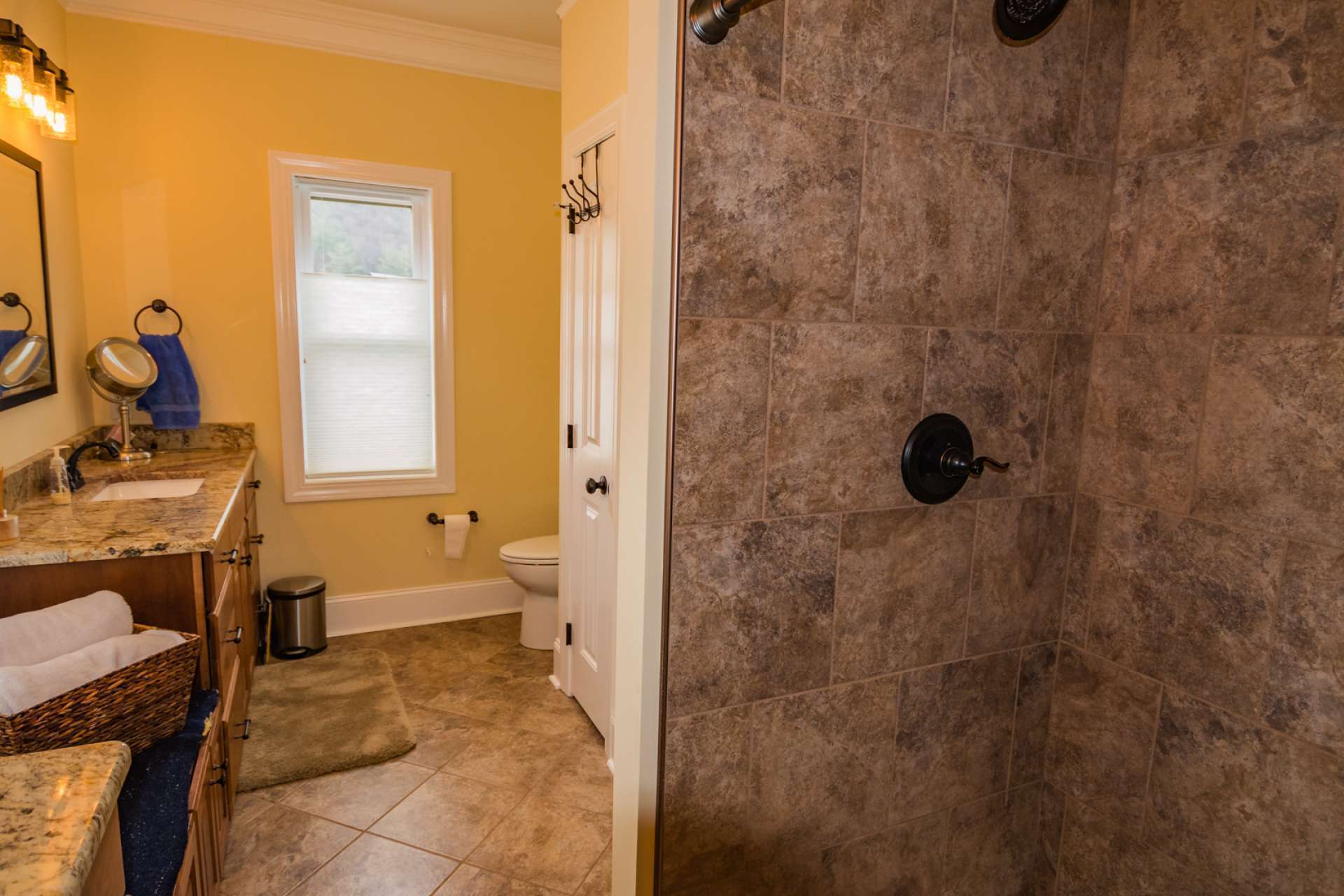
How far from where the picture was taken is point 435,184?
11.5 ft

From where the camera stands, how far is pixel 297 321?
337cm

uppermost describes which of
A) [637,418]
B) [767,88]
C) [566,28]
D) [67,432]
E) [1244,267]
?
[566,28]

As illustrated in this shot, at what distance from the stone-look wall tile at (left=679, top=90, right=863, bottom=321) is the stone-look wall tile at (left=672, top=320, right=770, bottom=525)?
4 cm

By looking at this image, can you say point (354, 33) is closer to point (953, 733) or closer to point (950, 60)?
point (950, 60)

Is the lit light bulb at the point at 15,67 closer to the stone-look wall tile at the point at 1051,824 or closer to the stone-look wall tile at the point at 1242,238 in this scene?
the stone-look wall tile at the point at 1242,238

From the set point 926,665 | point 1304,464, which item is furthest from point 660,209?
point 1304,464

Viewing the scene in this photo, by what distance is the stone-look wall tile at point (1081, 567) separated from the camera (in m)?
1.50

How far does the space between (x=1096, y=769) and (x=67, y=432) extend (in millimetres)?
3350

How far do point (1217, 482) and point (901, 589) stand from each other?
569 mm

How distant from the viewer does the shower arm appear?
971 millimetres

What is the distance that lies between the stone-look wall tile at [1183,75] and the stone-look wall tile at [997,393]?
404mm

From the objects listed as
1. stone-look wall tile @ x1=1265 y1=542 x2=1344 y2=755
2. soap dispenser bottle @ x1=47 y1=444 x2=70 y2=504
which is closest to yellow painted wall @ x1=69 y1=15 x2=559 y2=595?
soap dispenser bottle @ x1=47 y1=444 x2=70 y2=504

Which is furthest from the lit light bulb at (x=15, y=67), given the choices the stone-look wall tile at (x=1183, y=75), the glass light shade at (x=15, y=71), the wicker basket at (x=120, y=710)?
the stone-look wall tile at (x=1183, y=75)

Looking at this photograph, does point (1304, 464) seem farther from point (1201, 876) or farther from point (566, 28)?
point (566, 28)
